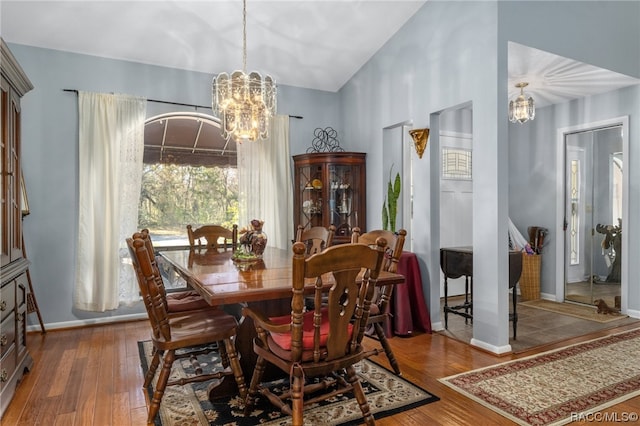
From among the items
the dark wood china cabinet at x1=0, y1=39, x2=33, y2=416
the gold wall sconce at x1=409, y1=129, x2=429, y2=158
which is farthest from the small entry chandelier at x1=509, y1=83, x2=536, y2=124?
the dark wood china cabinet at x1=0, y1=39, x2=33, y2=416

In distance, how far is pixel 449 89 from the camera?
355 cm

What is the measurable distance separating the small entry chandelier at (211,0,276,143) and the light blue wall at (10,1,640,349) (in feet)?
5.36

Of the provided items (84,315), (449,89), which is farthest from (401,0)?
(84,315)

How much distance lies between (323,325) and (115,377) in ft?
5.37

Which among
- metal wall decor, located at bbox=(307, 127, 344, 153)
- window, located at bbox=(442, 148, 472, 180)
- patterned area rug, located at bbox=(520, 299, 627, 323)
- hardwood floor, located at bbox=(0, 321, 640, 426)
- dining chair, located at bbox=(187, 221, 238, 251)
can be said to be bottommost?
patterned area rug, located at bbox=(520, 299, 627, 323)

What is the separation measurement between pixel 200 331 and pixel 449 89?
110 inches

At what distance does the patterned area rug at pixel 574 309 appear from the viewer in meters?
4.21

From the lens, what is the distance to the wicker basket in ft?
16.5

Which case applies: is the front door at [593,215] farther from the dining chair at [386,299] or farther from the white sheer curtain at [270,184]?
the white sheer curtain at [270,184]

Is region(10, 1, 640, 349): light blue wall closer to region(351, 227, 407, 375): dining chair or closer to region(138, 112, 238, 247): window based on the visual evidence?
region(138, 112, 238, 247): window

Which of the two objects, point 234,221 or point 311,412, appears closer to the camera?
point 311,412

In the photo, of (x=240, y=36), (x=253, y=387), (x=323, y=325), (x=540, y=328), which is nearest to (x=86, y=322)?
(x=253, y=387)

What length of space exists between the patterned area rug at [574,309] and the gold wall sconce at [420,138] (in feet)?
7.89

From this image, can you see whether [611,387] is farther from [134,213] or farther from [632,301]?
[134,213]
